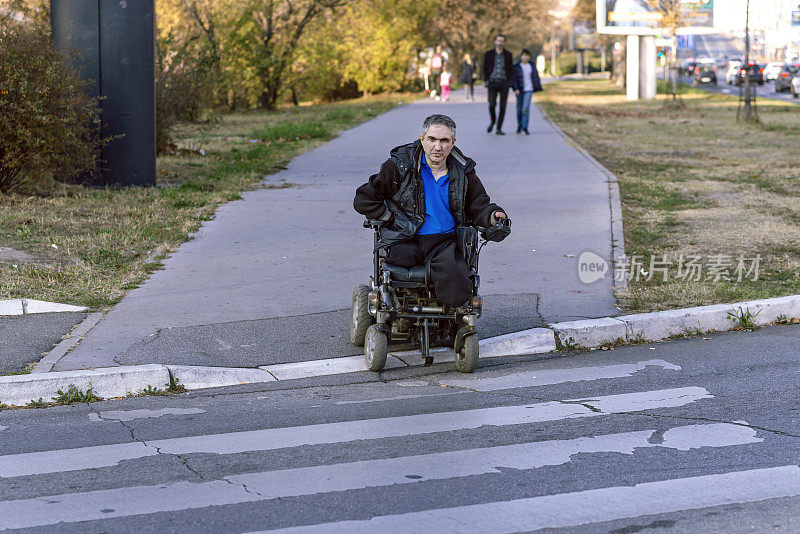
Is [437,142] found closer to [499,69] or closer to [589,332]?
[589,332]

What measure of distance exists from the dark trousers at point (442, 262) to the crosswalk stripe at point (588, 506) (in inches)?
81.2

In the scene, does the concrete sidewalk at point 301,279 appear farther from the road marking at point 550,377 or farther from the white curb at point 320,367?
the road marking at point 550,377

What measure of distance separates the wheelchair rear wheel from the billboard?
41043mm

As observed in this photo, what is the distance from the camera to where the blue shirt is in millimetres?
6492

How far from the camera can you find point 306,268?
9.10 metres

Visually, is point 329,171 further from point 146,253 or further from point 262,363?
point 262,363

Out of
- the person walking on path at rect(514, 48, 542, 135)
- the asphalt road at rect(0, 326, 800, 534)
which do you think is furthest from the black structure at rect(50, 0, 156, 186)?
the person walking on path at rect(514, 48, 542, 135)

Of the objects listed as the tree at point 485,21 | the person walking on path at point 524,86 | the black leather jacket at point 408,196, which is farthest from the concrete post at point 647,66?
the black leather jacket at point 408,196

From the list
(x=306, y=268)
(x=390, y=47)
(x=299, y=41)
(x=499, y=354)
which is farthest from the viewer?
(x=390, y=47)

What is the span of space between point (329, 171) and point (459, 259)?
10.3 m

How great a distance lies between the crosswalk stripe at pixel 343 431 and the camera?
4.88m

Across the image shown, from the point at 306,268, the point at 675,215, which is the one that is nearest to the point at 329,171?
the point at 675,215

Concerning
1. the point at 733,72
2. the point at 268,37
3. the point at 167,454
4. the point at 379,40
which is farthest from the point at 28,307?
the point at 733,72

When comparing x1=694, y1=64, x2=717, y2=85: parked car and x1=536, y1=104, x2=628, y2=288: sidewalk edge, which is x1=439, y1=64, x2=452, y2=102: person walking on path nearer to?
x1=536, y1=104, x2=628, y2=288: sidewalk edge
